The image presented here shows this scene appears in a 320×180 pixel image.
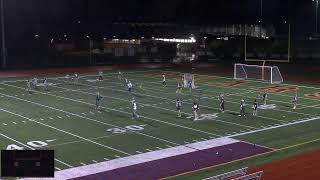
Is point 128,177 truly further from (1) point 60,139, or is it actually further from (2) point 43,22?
(2) point 43,22

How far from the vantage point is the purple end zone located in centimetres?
1484

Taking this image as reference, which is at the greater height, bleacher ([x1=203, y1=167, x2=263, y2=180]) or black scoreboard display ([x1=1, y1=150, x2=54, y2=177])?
black scoreboard display ([x1=1, y1=150, x2=54, y2=177])

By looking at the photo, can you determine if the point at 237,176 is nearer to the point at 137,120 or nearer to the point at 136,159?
the point at 136,159

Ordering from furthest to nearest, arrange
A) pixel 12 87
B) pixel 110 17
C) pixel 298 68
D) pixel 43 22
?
1. pixel 110 17
2. pixel 43 22
3. pixel 298 68
4. pixel 12 87

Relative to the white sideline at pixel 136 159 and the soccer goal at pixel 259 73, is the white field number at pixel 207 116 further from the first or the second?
the soccer goal at pixel 259 73

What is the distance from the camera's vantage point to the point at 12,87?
36688 mm

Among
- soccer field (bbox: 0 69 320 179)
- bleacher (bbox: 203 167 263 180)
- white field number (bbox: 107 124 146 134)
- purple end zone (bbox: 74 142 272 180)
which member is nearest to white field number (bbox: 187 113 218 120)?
soccer field (bbox: 0 69 320 179)

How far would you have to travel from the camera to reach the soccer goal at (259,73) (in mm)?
40906

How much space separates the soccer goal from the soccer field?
177 inches

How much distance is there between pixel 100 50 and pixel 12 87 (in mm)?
29377

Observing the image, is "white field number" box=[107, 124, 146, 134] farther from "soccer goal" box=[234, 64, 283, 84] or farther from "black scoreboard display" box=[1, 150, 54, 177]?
"soccer goal" box=[234, 64, 283, 84]

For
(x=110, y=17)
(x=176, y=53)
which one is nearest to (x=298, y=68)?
(x=176, y=53)

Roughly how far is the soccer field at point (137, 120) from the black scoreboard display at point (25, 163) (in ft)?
25.9

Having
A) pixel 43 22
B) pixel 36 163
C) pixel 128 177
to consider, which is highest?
pixel 43 22
